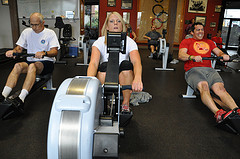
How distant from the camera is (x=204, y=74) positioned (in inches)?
88.0

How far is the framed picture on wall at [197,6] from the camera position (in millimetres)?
8576

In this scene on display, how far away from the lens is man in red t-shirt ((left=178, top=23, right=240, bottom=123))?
194cm

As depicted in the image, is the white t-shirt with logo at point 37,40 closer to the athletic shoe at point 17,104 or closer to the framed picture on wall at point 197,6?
the athletic shoe at point 17,104

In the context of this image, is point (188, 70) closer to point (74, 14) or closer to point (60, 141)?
point (60, 141)

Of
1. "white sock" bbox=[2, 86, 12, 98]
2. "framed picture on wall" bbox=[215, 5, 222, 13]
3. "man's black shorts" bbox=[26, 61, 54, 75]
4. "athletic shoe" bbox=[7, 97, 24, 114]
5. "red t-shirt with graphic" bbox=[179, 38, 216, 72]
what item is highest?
"framed picture on wall" bbox=[215, 5, 222, 13]

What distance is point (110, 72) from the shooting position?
46.8 inches

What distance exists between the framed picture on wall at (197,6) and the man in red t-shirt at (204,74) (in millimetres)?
6875

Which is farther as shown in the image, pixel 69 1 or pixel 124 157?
pixel 69 1

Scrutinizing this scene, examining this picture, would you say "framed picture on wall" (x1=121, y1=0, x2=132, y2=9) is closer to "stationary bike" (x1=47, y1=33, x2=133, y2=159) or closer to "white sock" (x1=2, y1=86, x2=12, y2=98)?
"white sock" (x1=2, y1=86, x2=12, y2=98)

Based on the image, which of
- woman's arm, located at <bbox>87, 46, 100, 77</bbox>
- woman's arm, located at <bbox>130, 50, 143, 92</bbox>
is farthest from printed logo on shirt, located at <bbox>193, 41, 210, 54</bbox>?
woman's arm, located at <bbox>87, 46, 100, 77</bbox>

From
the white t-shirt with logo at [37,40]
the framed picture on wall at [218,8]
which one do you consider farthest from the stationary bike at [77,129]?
the framed picture on wall at [218,8]

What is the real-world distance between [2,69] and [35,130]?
2810 mm

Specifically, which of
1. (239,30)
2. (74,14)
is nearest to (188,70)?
(74,14)

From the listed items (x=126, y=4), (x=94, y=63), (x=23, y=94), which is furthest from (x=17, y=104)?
(x=126, y=4)
